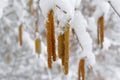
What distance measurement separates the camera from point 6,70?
3680 millimetres

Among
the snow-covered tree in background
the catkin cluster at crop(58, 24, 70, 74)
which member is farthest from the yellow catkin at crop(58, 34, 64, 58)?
the snow-covered tree in background

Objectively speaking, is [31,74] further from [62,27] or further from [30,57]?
[62,27]

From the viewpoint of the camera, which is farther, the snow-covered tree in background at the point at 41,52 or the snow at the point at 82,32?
the snow-covered tree in background at the point at 41,52

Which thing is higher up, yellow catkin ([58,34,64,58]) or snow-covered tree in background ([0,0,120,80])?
snow-covered tree in background ([0,0,120,80])

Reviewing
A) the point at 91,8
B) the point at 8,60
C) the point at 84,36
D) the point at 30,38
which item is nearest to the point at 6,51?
the point at 8,60

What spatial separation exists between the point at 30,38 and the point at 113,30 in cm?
91

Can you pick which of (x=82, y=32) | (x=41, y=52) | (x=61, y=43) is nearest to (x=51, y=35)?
(x=61, y=43)

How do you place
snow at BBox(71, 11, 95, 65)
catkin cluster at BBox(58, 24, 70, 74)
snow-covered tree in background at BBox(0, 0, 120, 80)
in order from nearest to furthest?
catkin cluster at BBox(58, 24, 70, 74), snow at BBox(71, 11, 95, 65), snow-covered tree in background at BBox(0, 0, 120, 80)

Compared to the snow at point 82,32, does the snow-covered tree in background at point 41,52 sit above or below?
above

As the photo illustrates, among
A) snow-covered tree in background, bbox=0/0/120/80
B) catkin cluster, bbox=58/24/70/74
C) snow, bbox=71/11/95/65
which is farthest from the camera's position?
snow-covered tree in background, bbox=0/0/120/80

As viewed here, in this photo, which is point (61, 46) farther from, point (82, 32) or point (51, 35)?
point (82, 32)

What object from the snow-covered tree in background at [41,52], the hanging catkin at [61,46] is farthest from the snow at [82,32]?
the snow-covered tree in background at [41,52]

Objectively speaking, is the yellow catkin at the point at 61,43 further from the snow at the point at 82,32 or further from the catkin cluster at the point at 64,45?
the snow at the point at 82,32

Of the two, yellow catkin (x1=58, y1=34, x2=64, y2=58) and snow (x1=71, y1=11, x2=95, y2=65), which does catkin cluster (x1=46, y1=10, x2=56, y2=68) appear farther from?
snow (x1=71, y1=11, x2=95, y2=65)
